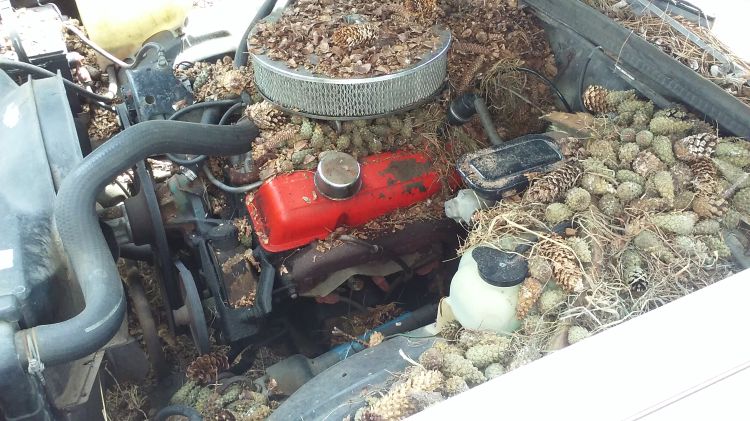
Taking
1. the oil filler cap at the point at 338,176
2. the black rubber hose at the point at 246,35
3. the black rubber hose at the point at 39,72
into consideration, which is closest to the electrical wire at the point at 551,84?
the oil filler cap at the point at 338,176

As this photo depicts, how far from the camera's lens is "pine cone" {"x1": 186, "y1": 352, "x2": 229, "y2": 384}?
75.2 inches

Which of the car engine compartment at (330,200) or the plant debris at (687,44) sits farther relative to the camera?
the plant debris at (687,44)

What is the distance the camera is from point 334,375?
1.47 meters

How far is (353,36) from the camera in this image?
1802 millimetres

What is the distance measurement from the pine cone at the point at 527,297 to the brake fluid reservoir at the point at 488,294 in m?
0.02

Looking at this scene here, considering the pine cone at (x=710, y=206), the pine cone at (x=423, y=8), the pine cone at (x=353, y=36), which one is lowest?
the pine cone at (x=710, y=206)

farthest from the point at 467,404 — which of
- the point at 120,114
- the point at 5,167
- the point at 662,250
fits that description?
the point at 120,114

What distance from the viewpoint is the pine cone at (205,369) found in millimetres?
1911

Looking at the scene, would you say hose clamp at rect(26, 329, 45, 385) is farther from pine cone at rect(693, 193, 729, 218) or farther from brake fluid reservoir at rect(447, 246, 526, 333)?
pine cone at rect(693, 193, 729, 218)

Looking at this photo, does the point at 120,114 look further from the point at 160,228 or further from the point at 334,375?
the point at 334,375

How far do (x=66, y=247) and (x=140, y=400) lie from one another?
793 mm

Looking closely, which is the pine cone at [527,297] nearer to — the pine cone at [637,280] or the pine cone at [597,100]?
the pine cone at [637,280]

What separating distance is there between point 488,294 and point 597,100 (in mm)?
863

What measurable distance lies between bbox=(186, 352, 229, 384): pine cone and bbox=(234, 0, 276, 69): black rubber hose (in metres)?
1.04
